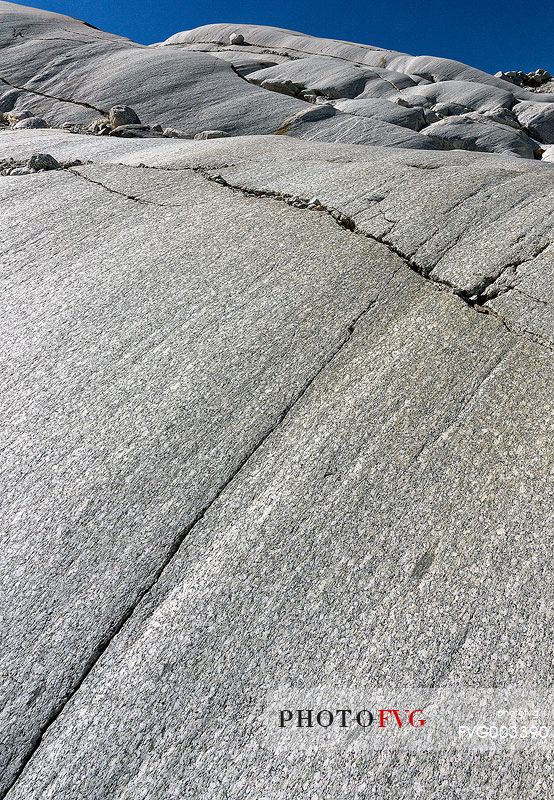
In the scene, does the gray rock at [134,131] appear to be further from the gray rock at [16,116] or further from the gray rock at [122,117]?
the gray rock at [16,116]

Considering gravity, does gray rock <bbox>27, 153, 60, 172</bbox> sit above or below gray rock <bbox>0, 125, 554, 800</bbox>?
above

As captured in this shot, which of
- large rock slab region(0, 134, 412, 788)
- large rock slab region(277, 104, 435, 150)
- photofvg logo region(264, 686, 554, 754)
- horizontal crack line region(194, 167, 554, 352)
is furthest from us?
large rock slab region(277, 104, 435, 150)

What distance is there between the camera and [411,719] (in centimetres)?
219

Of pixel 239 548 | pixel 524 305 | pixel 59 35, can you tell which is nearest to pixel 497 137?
pixel 59 35

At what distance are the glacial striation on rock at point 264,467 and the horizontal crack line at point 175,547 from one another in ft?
0.04

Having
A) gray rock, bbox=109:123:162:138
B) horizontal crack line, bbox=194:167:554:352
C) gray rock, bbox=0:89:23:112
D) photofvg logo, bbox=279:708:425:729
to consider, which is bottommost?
photofvg logo, bbox=279:708:425:729

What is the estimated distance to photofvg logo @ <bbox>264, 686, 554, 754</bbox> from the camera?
211cm

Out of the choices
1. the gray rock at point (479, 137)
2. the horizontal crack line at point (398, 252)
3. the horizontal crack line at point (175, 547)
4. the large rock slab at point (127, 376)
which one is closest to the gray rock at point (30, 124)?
the large rock slab at point (127, 376)

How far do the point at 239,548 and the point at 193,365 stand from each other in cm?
147

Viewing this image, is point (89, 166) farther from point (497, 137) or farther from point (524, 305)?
point (497, 137)

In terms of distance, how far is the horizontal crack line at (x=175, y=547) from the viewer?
7.66 feet

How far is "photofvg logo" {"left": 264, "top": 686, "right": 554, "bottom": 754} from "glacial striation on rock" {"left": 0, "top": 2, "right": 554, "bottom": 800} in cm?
4

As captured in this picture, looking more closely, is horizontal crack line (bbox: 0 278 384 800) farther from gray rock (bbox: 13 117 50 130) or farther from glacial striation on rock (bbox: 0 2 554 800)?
gray rock (bbox: 13 117 50 130)

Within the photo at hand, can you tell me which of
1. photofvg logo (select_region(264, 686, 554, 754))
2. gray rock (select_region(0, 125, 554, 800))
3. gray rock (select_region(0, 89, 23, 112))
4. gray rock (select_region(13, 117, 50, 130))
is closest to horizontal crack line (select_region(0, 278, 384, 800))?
gray rock (select_region(0, 125, 554, 800))
